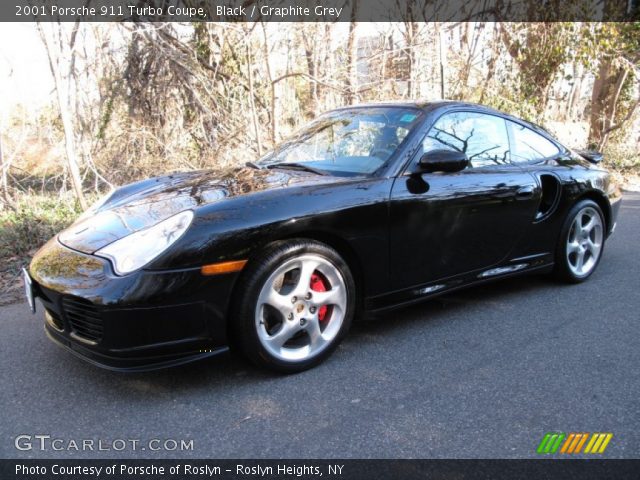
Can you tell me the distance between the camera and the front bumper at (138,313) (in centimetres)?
227

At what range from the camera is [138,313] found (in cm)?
227

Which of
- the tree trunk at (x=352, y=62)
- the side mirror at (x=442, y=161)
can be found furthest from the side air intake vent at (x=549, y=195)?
the tree trunk at (x=352, y=62)

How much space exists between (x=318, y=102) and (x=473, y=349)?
5.96m

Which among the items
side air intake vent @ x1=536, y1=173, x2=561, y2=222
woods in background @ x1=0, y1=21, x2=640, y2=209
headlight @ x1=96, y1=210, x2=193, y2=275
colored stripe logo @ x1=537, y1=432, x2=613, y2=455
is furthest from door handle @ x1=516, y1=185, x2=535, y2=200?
woods in background @ x1=0, y1=21, x2=640, y2=209

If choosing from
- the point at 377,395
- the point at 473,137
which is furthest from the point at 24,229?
the point at 473,137

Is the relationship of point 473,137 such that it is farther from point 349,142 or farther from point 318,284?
point 318,284

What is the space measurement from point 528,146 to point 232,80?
16.1 feet

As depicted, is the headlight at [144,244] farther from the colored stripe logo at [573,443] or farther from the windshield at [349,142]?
the colored stripe logo at [573,443]

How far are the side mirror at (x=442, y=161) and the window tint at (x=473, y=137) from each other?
0.17 meters

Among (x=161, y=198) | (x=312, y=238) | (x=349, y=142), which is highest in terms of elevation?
(x=349, y=142)

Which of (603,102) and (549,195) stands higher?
(603,102)

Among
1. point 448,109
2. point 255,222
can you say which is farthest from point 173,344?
point 448,109

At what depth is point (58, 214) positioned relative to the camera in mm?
5551

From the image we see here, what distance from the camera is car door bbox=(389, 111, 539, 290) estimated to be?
3.04 m
